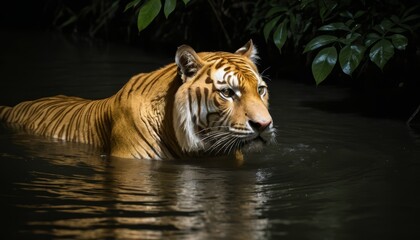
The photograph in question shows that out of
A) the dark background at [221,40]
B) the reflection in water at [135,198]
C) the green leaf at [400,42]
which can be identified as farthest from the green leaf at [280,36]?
the dark background at [221,40]

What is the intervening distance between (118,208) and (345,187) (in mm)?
1222

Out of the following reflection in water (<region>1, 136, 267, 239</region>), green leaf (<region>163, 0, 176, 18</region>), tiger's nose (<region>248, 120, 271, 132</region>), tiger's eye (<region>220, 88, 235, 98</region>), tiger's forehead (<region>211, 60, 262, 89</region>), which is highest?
green leaf (<region>163, 0, 176, 18</region>)

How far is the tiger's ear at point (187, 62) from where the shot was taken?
17.4 ft

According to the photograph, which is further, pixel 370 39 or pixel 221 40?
pixel 221 40

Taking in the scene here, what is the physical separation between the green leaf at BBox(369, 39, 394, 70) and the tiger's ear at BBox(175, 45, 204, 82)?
0.95 metres

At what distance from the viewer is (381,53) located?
5355mm

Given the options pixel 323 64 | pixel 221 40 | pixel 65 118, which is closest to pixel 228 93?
pixel 323 64

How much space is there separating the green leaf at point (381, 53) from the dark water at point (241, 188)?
0.60 m

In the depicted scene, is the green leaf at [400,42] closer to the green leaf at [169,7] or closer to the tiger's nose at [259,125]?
the tiger's nose at [259,125]

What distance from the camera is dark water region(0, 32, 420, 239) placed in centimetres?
405

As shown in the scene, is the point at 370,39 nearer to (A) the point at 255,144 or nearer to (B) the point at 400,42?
(B) the point at 400,42

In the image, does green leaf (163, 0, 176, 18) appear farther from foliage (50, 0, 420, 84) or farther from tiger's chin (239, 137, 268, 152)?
tiger's chin (239, 137, 268, 152)

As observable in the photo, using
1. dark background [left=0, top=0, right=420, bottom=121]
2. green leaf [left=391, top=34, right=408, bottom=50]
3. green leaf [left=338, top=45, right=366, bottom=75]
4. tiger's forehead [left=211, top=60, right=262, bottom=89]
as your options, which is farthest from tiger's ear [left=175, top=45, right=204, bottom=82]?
dark background [left=0, top=0, right=420, bottom=121]

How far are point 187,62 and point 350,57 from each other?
90cm
